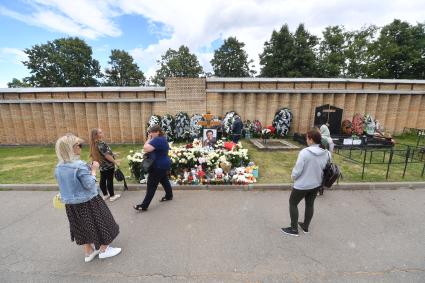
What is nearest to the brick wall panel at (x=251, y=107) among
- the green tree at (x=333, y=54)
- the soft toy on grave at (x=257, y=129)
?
the soft toy on grave at (x=257, y=129)

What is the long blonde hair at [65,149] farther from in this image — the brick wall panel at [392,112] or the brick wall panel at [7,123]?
the brick wall panel at [392,112]

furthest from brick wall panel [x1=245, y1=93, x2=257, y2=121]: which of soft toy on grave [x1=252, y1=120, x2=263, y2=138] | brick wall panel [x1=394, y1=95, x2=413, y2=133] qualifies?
brick wall panel [x1=394, y1=95, x2=413, y2=133]

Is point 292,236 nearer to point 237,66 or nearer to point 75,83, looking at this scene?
point 237,66

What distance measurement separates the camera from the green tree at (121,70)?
1599 inches

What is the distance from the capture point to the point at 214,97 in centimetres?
1225

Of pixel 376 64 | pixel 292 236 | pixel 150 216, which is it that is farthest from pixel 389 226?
pixel 376 64

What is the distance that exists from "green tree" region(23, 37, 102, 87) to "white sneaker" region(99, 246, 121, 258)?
41.9m

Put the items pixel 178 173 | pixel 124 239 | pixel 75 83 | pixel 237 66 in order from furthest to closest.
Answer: pixel 237 66, pixel 75 83, pixel 178 173, pixel 124 239

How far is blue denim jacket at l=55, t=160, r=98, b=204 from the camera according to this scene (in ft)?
8.21

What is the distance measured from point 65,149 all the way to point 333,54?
34356 mm

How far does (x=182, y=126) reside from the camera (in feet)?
38.1

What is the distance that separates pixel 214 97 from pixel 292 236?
32.2 feet

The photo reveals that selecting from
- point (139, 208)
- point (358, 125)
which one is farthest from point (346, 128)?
point (139, 208)

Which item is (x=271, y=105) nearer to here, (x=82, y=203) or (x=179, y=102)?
(x=179, y=102)
